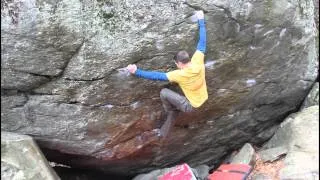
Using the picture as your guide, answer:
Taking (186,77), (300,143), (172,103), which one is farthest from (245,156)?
(186,77)

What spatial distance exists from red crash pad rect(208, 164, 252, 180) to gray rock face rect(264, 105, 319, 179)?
80 cm

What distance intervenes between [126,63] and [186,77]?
1.16 m

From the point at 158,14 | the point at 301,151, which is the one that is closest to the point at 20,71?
the point at 158,14

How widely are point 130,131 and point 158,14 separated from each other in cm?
274

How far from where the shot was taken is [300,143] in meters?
11.7

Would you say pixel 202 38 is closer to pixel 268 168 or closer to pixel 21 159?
pixel 268 168

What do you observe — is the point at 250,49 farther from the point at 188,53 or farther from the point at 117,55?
the point at 117,55

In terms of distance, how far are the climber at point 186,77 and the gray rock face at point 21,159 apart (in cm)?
241

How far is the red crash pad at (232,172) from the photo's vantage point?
1180 cm

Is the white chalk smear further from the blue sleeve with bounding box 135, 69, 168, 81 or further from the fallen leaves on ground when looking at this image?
the blue sleeve with bounding box 135, 69, 168, 81

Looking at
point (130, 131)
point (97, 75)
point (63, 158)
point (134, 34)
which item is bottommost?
point (63, 158)

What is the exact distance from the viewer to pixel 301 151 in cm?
1156

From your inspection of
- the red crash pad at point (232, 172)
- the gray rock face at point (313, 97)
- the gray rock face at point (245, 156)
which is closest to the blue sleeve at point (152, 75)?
the red crash pad at point (232, 172)

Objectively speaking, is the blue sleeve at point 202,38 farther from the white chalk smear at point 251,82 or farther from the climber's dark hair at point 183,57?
the white chalk smear at point 251,82
